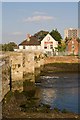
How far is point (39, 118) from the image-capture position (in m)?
18.8

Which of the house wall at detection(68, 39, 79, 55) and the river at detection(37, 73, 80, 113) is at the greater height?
the house wall at detection(68, 39, 79, 55)

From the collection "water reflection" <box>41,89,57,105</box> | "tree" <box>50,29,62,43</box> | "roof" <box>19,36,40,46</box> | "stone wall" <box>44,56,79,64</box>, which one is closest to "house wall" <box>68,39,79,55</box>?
"roof" <box>19,36,40,46</box>

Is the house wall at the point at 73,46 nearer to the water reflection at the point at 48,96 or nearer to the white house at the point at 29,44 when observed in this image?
the white house at the point at 29,44

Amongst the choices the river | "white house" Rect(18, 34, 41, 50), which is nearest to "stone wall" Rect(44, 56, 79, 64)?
"white house" Rect(18, 34, 41, 50)

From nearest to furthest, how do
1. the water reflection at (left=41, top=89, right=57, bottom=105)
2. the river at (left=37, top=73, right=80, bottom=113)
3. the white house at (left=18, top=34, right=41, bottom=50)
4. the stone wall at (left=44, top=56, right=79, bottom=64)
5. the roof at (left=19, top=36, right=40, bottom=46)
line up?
the river at (left=37, top=73, right=80, bottom=113) < the water reflection at (left=41, top=89, right=57, bottom=105) < the stone wall at (left=44, top=56, right=79, bottom=64) < the white house at (left=18, top=34, right=41, bottom=50) < the roof at (left=19, top=36, right=40, bottom=46)

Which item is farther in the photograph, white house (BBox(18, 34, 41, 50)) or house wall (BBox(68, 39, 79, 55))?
white house (BBox(18, 34, 41, 50))

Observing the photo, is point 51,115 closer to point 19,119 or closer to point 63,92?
point 19,119

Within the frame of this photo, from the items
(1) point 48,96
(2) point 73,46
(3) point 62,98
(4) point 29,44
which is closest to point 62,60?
(2) point 73,46

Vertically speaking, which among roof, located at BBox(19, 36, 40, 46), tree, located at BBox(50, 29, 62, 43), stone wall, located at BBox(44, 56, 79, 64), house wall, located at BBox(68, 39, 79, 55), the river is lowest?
the river

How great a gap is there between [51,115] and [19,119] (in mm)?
2026

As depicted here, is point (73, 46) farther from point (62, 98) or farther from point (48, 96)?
point (62, 98)

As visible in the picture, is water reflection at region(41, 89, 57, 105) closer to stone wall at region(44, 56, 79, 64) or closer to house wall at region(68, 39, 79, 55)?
stone wall at region(44, 56, 79, 64)

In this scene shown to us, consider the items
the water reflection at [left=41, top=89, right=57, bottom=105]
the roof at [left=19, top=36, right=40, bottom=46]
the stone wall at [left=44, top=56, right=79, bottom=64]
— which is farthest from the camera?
the roof at [left=19, top=36, right=40, bottom=46]

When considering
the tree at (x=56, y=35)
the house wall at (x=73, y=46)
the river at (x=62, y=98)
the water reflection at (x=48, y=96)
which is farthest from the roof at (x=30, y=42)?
the water reflection at (x=48, y=96)
